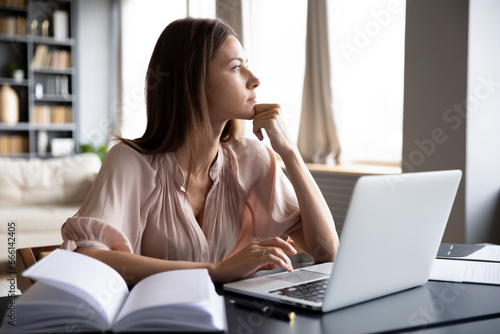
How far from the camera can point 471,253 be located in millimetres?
1527

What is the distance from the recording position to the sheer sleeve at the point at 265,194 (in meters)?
1.65

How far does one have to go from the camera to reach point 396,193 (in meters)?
A: 0.98

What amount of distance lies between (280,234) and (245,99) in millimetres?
412

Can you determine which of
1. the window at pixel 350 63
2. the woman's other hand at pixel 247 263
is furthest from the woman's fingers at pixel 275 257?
the window at pixel 350 63

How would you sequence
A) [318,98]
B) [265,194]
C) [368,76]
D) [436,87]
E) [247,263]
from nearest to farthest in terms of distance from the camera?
1. [247,263]
2. [265,194]
3. [436,87]
4. [368,76]
5. [318,98]

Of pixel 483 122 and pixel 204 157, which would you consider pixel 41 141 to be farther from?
pixel 204 157

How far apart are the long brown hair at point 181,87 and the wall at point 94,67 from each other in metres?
5.87

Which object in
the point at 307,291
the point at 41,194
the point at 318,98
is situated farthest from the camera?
the point at 41,194

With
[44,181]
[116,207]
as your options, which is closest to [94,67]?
[44,181]

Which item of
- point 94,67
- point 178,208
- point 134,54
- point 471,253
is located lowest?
point 471,253

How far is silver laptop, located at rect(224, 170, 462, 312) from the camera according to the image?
939 mm

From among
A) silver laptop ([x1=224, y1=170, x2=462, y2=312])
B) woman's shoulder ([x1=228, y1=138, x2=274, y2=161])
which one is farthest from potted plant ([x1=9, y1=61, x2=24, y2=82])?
silver laptop ([x1=224, y1=170, x2=462, y2=312])

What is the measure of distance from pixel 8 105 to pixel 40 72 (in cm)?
68

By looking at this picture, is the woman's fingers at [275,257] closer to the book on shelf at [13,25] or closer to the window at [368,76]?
the window at [368,76]
